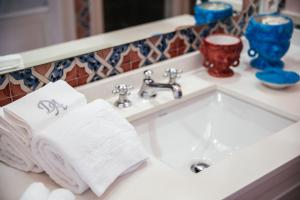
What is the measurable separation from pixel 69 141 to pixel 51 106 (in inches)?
5.9

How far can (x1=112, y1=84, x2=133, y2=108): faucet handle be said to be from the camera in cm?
123

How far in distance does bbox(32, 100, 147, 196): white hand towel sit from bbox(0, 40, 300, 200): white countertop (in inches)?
1.5

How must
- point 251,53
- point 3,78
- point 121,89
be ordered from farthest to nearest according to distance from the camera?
point 251,53
point 121,89
point 3,78

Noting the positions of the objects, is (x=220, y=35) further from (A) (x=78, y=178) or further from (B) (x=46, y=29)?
(A) (x=78, y=178)

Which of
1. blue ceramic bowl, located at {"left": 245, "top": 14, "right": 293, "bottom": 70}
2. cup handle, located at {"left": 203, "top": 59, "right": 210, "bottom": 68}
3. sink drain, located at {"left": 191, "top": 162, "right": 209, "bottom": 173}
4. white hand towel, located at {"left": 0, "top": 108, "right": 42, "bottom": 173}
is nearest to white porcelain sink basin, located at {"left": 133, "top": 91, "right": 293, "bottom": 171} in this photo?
sink drain, located at {"left": 191, "top": 162, "right": 209, "bottom": 173}

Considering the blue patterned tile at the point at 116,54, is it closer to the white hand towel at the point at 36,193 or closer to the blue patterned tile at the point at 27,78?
the blue patterned tile at the point at 27,78

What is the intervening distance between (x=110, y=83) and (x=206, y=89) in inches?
12.4

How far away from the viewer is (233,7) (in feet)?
5.24

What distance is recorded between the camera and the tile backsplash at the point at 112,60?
1152 millimetres

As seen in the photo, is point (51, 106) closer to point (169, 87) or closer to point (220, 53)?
point (169, 87)

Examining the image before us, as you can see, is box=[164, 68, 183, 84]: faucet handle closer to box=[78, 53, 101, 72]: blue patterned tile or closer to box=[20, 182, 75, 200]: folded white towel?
box=[78, 53, 101, 72]: blue patterned tile

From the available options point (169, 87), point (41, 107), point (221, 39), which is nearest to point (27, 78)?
point (41, 107)

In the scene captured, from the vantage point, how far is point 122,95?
4.08ft

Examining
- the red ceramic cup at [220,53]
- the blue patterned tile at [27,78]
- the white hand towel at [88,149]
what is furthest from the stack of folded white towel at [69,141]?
the red ceramic cup at [220,53]
